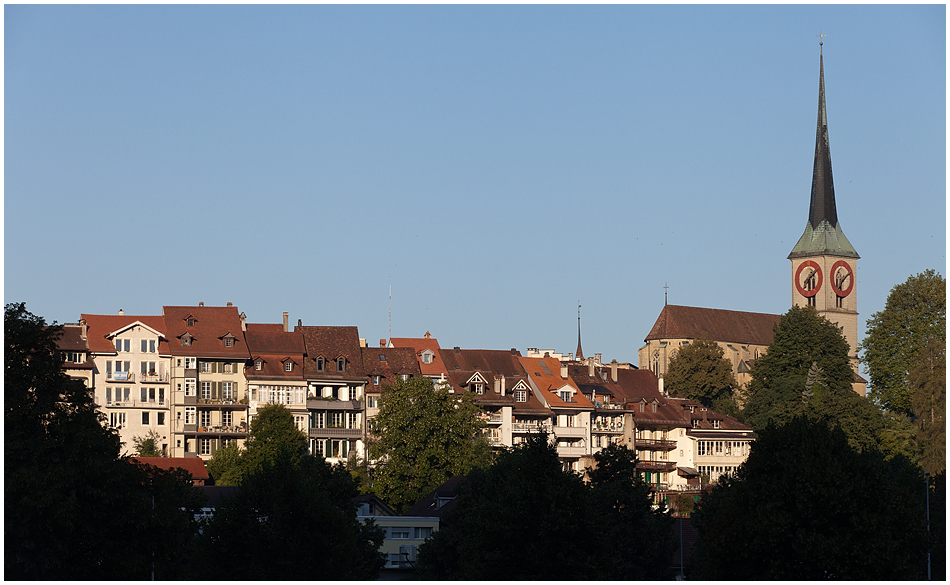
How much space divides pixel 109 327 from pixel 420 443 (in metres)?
27.4

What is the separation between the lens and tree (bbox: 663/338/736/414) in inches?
5807

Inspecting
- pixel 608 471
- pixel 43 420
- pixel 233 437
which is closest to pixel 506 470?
pixel 608 471

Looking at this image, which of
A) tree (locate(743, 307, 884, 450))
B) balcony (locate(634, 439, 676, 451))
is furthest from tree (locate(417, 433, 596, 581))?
balcony (locate(634, 439, 676, 451))

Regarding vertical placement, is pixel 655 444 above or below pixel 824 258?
below

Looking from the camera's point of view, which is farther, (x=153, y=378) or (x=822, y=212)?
(x=822, y=212)

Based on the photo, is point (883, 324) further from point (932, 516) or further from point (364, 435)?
point (932, 516)

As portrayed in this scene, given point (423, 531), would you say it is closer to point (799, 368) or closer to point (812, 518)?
point (812, 518)

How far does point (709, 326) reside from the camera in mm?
190750

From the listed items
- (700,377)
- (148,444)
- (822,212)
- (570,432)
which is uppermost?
(822,212)

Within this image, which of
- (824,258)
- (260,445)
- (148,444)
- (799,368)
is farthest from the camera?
(824,258)

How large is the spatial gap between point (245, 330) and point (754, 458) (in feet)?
214

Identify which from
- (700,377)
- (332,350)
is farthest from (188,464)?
(700,377)

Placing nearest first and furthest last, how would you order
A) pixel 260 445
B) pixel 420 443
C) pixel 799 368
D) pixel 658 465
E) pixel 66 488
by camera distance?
pixel 66 488, pixel 420 443, pixel 260 445, pixel 658 465, pixel 799 368

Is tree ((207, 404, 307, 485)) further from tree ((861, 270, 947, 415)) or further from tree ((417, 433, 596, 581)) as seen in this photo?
tree ((861, 270, 947, 415))
